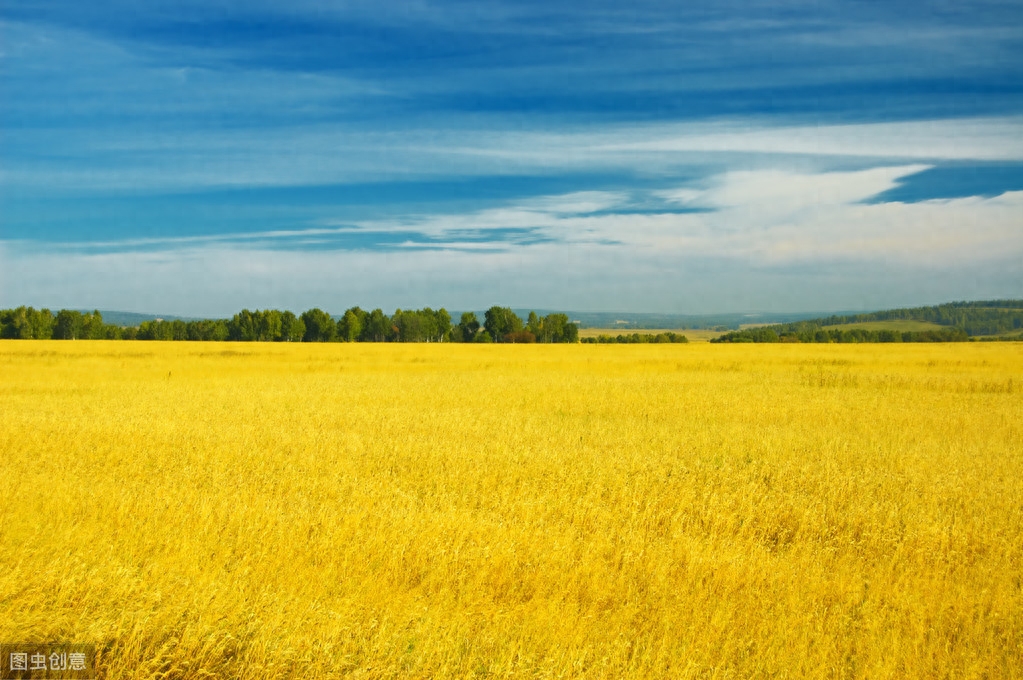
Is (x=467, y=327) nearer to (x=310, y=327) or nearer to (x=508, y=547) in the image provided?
(x=310, y=327)

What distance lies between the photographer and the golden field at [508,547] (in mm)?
5074

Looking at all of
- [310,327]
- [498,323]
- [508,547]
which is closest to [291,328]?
[310,327]

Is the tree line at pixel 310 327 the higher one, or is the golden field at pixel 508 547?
the tree line at pixel 310 327

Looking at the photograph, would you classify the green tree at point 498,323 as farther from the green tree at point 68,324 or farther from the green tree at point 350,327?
the green tree at point 68,324

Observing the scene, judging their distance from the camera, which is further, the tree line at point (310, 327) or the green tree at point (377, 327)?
the green tree at point (377, 327)

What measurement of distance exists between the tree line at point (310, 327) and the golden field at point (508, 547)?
327 feet

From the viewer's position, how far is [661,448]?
13.6 meters

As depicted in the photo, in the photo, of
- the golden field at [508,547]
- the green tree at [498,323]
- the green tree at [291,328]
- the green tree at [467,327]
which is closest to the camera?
the golden field at [508,547]

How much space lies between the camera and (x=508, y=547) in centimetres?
724

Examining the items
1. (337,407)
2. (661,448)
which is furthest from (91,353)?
(661,448)

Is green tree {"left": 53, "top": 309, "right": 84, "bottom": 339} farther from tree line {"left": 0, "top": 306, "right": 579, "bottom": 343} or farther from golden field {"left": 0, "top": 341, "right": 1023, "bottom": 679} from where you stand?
golden field {"left": 0, "top": 341, "right": 1023, "bottom": 679}

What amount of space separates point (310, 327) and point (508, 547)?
11829 cm

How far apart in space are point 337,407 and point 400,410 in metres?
1.96

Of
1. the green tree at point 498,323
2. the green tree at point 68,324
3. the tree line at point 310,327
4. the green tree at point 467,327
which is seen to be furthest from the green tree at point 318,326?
the green tree at point 68,324
